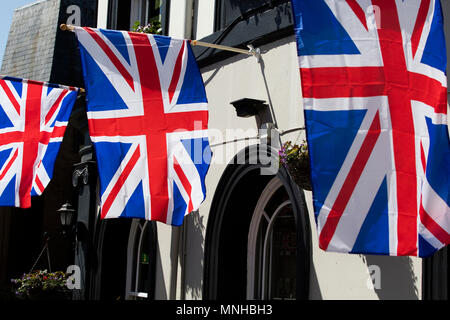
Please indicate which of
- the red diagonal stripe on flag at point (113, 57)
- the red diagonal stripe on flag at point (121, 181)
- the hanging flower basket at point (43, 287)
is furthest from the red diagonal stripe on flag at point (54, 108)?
the hanging flower basket at point (43, 287)

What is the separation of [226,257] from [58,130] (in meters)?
2.36

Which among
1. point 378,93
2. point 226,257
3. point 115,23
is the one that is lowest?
point 226,257

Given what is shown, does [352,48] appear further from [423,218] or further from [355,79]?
[423,218]

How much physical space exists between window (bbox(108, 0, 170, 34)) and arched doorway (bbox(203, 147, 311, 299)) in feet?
12.2

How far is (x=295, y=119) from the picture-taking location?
7320 mm

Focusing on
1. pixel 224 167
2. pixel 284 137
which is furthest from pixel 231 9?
pixel 284 137

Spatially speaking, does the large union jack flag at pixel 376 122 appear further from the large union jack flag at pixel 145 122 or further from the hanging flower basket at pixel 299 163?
the large union jack flag at pixel 145 122

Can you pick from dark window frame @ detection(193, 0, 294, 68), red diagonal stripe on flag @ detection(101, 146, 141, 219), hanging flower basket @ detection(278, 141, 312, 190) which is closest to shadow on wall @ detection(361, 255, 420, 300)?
hanging flower basket @ detection(278, 141, 312, 190)

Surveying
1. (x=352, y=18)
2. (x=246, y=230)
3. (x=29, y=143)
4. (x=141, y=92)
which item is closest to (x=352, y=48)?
(x=352, y=18)

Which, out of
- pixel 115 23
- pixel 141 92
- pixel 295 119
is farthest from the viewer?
pixel 115 23

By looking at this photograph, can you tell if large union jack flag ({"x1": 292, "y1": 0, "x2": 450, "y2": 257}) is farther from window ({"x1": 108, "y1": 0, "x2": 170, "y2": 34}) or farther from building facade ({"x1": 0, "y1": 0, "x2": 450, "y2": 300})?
window ({"x1": 108, "y1": 0, "x2": 170, "y2": 34})

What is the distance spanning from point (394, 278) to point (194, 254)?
11.0 feet

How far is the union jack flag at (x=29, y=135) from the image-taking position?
26.1 ft

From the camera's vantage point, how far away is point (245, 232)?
835cm
